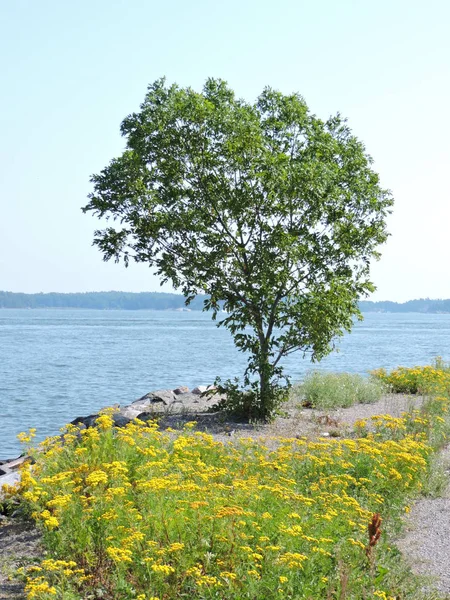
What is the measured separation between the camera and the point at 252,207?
13.9 metres

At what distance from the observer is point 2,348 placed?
50125mm

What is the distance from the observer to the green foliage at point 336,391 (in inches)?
666

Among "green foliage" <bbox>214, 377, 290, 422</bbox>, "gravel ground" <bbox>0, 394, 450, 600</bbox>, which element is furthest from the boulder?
"gravel ground" <bbox>0, 394, 450, 600</bbox>

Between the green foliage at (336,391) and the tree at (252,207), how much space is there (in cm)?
271

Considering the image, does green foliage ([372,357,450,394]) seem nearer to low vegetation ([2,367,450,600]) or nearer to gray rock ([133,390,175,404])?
gray rock ([133,390,175,404])

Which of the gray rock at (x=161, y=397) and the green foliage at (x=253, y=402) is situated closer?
the green foliage at (x=253, y=402)

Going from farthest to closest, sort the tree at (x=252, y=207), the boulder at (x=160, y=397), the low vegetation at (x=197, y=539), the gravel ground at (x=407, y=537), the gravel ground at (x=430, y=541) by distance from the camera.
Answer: the boulder at (x=160, y=397)
the tree at (x=252, y=207)
the gravel ground at (x=430, y=541)
the gravel ground at (x=407, y=537)
the low vegetation at (x=197, y=539)

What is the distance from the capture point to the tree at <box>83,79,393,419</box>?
13.5m

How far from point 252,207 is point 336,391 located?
5.87 meters

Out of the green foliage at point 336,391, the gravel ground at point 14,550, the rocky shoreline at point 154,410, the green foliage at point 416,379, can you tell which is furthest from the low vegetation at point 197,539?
the green foliage at point 416,379

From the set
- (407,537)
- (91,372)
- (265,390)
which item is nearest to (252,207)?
(265,390)

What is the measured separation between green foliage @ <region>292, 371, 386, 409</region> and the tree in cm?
271

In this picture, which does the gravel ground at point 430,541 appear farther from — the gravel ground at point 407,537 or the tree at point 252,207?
the tree at point 252,207

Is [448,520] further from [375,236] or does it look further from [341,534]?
[375,236]
